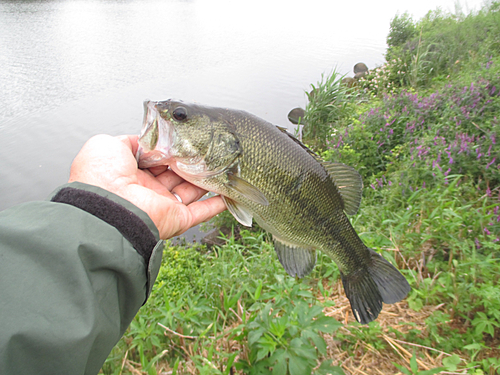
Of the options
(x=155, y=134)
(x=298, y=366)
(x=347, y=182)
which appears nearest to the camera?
(x=298, y=366)

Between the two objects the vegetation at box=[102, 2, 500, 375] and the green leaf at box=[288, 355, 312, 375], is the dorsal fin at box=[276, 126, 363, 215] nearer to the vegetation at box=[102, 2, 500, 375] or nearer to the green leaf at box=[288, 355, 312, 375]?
the vegetation at box=[102, 2, 500, 375]

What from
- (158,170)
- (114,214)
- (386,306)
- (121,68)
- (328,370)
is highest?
(114,214)

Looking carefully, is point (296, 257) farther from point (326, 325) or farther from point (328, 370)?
point (328, 370)

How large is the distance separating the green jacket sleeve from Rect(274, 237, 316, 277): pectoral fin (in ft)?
3.16

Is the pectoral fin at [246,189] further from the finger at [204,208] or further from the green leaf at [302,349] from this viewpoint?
the green leaf at [302,349]

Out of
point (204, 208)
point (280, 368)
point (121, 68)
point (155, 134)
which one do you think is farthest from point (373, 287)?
point (121, 68)

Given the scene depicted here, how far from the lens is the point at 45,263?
1176 millimetres

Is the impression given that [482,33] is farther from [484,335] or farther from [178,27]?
[178,27]

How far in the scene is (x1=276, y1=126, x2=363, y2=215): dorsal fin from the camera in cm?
212

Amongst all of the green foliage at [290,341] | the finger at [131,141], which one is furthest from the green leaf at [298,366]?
the finger at [131,141]

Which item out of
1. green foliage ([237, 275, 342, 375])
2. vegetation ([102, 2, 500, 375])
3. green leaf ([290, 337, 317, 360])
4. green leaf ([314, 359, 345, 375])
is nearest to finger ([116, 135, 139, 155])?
vegetation ([102, 2, 500, 375])

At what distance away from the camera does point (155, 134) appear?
6.49ft

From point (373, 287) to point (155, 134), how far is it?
1.78m

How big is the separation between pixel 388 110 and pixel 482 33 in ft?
20.1
